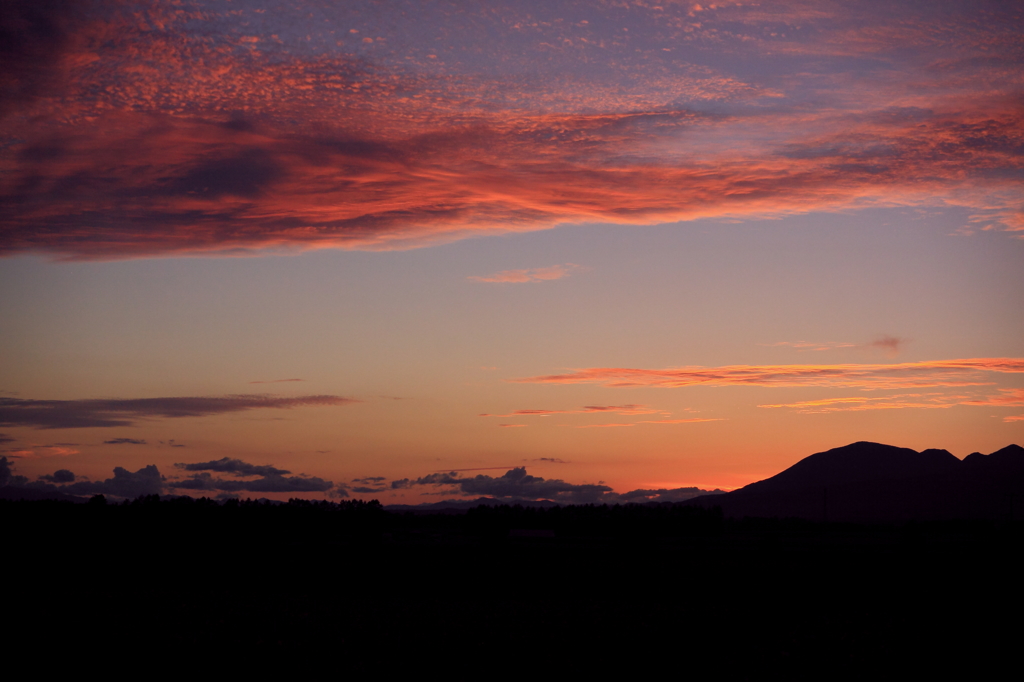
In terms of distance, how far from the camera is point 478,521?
460ft

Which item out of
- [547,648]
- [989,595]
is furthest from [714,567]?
[547,648]

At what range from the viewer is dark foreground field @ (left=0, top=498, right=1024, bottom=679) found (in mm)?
21359

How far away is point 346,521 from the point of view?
140m

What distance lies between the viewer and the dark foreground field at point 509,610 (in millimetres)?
21359

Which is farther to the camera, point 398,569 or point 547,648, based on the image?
point 398,569

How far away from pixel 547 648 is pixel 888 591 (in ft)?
81.6

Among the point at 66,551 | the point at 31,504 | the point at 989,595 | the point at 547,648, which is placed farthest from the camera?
the point at 31,504

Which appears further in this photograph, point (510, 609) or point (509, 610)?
point (510, 609)

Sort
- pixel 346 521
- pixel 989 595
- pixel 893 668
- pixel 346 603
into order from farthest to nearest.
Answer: pixel 346 521
pixel 989 595
pixel 346 603
pixel 893 668

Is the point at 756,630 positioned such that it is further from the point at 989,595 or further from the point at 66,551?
the point at 66,551

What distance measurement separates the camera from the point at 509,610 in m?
32.0

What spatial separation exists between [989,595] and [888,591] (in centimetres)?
433

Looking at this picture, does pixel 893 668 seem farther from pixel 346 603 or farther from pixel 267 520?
pixel 267 520

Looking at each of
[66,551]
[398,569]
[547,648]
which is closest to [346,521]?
[66,551]
